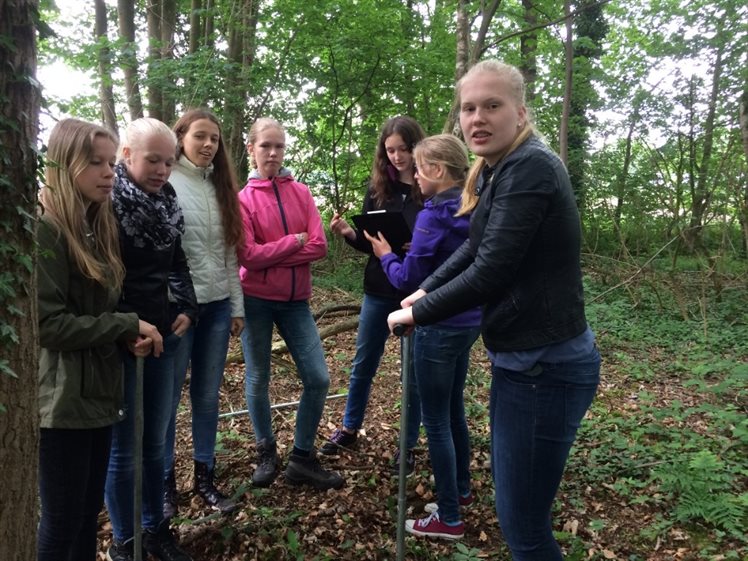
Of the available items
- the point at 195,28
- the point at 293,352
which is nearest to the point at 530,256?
the point at 293,352

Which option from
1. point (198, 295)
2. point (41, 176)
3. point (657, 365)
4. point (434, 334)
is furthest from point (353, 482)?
point (657, 365)

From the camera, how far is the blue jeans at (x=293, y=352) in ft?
10.4

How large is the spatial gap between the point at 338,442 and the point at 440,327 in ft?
5.15

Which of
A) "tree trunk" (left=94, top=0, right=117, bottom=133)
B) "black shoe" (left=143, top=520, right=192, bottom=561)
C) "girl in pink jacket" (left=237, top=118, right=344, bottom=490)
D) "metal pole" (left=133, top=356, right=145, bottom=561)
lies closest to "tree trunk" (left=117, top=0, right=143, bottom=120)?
Result: "tree trunk" (left=94, top=0, right=117, bottom=133)

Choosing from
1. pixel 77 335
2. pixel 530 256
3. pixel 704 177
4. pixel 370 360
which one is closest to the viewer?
pixel 530 256

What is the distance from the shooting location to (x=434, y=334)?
8.44 feet

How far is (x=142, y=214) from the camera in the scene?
2293mm

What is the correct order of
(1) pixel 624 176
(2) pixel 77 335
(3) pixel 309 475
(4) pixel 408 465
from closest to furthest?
(2) pixel 77 335 < (3) pixel 309 475 < (4) pixel 408 465 < (1) pixel 624 176

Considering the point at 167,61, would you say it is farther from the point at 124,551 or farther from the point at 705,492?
the point at 705,492

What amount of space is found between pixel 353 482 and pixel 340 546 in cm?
59

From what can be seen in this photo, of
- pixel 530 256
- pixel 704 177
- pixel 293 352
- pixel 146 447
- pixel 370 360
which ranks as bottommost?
pixel 146 447

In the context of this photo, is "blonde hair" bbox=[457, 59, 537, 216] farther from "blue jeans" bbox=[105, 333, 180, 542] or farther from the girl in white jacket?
"blue jeans" bbox=[105, 333, 180, 542]

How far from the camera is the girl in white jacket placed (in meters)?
2.80

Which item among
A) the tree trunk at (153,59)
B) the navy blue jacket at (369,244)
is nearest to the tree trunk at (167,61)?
the tree trunk at (153,59)
